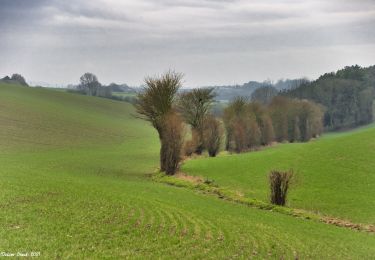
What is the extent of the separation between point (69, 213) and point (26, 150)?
50.1 meters

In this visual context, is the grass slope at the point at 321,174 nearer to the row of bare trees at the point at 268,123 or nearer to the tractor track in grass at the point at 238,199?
the tractor track in grass at the point at 238,199

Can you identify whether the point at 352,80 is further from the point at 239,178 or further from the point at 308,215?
the point at 308,215

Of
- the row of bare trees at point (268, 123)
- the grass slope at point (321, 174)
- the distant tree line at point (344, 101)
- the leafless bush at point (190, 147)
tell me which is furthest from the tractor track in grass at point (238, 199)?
the distant tree line at point (344, 101)

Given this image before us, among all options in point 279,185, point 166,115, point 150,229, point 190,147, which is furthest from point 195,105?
point 150,229

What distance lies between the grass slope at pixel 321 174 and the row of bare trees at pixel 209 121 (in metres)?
6.12

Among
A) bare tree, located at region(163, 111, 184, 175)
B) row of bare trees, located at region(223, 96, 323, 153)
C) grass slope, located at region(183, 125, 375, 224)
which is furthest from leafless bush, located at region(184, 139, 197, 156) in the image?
row of bare trees, located at region(223, 96, 323, 153)

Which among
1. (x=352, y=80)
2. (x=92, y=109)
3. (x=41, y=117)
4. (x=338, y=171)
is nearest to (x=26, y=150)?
(x=41, y=117)

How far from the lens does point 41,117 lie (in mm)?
102812

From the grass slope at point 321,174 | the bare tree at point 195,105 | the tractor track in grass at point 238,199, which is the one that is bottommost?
the tractor track in grass at point 238,199

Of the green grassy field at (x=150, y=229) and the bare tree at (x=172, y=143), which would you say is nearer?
the green grassy field at (x=150, y=229)

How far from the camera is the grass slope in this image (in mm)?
35031

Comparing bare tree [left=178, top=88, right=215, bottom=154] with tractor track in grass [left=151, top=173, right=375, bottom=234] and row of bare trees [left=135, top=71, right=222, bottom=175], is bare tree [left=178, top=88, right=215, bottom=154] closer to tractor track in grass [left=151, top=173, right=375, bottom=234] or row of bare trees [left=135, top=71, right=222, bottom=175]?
row of bare trees [left=135, top=71, right=222, bottom=175]

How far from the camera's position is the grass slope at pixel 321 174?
115 ft

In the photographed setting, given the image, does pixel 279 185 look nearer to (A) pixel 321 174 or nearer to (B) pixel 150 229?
(A) pixel 321 174
